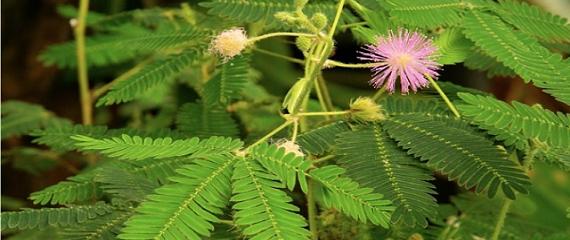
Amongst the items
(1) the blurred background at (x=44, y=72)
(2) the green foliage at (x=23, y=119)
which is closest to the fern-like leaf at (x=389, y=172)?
(2) the green foliage at (x=23, y=119)

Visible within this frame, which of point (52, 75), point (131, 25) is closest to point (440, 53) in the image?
point (131, 25)

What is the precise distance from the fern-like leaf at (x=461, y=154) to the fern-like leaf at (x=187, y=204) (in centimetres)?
18

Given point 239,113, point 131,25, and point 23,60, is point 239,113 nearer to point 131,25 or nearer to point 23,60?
point 131,25

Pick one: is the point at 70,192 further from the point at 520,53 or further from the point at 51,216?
the point at 520,53

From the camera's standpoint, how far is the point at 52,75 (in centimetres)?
197

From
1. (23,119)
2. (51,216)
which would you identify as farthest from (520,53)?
(23,119)

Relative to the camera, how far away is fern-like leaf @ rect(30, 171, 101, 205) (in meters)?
0.76

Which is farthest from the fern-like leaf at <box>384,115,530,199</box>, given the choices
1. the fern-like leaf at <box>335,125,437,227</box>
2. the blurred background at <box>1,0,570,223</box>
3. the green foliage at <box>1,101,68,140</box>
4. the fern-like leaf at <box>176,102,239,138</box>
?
the blurred background at <box>1,0,570,223</box>

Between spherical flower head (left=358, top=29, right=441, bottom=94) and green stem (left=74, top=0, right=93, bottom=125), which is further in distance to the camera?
green stem (left=74, top=0, right=93, bottom=125)

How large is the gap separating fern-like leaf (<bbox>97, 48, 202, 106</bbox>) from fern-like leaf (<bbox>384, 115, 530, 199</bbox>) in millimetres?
272

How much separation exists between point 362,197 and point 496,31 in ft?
0.83

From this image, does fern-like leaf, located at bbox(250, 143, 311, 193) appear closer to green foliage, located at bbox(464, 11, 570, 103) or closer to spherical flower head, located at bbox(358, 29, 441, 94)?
spherical flower head, located at bbox(358, 29, 441, 94)

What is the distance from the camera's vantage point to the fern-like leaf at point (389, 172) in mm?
647

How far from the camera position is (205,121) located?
95 centimetres
